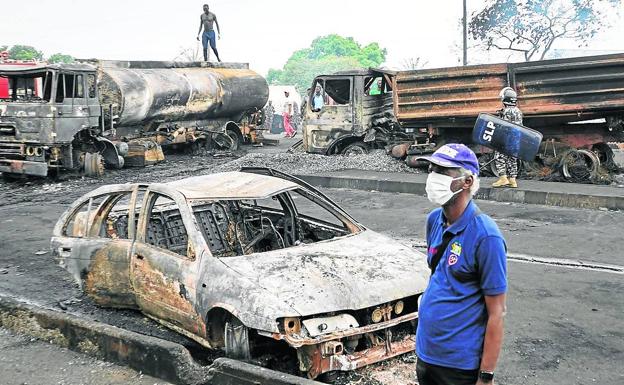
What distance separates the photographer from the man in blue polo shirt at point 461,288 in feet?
8.86

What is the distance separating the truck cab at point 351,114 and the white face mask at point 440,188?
13.0 meters

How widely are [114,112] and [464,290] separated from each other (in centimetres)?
1514

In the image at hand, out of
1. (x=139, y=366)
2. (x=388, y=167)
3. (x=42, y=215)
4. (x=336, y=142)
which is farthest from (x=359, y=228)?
(x=336, y=142)

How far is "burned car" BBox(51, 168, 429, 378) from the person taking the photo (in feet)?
14.0

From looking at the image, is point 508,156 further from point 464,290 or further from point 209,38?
point 209,38

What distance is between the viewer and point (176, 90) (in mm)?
18938

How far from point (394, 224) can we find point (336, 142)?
21.3 ft

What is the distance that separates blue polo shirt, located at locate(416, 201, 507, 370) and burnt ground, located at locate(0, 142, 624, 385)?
1696 millimetres

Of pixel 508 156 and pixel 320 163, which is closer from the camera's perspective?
pixel 508 156

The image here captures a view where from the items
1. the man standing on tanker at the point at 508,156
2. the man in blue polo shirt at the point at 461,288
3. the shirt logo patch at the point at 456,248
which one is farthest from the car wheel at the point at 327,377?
the man standing on tanker at the point at 508,156

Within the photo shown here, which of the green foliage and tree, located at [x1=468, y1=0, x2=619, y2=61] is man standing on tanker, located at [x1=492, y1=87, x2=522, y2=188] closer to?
tree, located at [x1=468, y1=0, x2=619, y2=61]

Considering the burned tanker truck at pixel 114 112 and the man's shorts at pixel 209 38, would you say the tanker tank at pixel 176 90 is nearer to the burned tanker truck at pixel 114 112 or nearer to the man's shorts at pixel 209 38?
the burned tanker truck at pixel 114 112

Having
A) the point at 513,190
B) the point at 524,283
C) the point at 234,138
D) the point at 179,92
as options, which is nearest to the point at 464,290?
the point at 524,283

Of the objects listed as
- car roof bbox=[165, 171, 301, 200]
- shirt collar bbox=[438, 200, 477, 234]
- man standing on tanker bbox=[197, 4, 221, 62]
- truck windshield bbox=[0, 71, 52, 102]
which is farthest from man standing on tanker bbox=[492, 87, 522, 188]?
man standing on tanker bbox=[197, 4, 221, 62]
